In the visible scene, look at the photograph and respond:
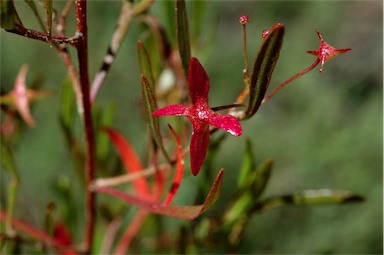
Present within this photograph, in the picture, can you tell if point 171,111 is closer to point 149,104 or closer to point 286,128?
point 149,104

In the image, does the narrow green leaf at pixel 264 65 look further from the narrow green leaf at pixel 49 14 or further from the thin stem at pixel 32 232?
the thin stem at pixel 32 232

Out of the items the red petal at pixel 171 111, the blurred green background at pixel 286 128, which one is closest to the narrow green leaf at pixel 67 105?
the red petal at pixel 171 111

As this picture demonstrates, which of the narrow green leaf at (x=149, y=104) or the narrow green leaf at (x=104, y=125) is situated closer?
the narrow green leaf at (x=149, y=104)

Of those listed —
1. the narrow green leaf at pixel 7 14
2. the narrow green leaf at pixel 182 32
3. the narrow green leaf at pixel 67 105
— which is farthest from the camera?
the narrow green leaf at pixel 67 105

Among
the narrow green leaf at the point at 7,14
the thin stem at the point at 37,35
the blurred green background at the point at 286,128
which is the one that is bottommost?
the blurred green background at the point at 286,128

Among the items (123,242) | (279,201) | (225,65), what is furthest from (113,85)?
(279,201)

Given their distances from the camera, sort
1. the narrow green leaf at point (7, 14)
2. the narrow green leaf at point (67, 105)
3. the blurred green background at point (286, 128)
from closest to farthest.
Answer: the narrow green leaf at point (7, 14), the narrow green leaf at point (67, 105), the blurred green background at point (286, 128)

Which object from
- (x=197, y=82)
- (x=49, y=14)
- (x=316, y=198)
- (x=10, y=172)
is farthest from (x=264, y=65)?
(x=10, y=172)

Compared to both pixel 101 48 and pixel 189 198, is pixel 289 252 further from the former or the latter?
pixel 101 48
